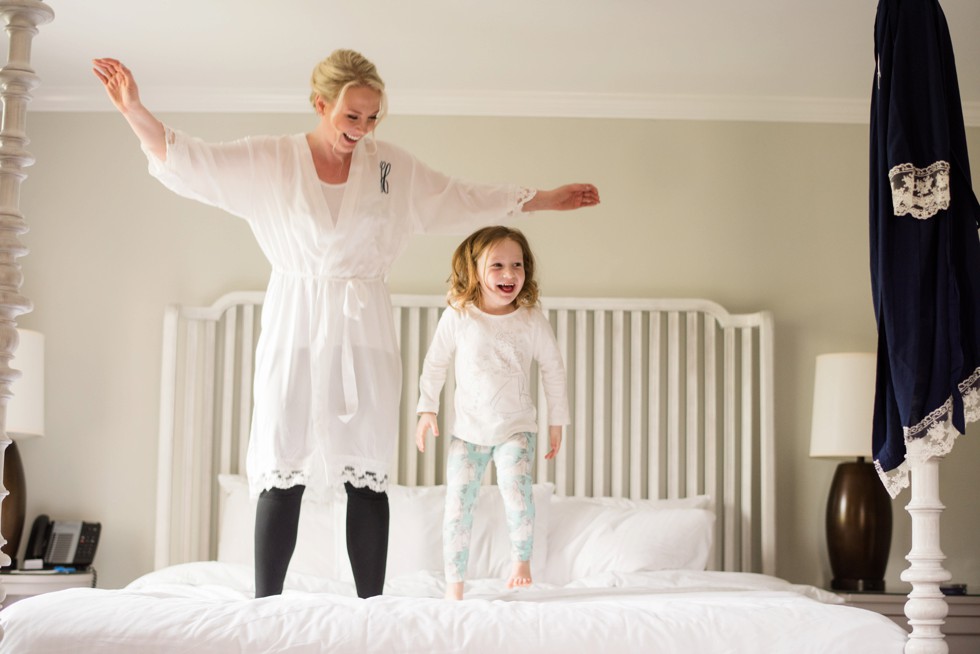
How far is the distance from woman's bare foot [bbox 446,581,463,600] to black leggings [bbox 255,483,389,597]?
358 millimetres

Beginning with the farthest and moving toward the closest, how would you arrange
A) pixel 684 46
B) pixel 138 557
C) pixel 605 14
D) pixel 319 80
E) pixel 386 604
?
1. pixel 138 557
2. pixel 684 46
3. pixel 605 14
4. pixel 319 80
5. pixel 386 604

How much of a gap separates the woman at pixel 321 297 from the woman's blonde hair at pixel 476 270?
595 mm

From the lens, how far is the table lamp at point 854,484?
3.82m

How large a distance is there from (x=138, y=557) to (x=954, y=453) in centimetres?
319

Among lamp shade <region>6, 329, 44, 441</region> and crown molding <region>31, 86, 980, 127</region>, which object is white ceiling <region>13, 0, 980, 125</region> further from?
lamp shade <region>6, 329, 44, 441</region>

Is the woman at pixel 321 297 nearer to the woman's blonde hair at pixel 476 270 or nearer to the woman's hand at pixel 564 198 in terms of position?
the woman's hand at pixel 564 198

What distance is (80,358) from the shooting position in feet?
13.8

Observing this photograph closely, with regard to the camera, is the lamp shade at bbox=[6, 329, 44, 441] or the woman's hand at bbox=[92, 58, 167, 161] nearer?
the woman's hand at bbox=[92, 58, 167, 161]

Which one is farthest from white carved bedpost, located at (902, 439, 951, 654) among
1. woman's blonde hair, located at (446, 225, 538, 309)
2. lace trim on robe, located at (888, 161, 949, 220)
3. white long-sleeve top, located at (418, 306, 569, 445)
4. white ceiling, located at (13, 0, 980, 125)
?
white ceiling, located at (13, 0, 980, 125)

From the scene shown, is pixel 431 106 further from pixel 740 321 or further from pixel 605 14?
pixel 740 321

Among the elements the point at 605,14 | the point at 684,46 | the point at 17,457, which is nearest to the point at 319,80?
the point at 605,14

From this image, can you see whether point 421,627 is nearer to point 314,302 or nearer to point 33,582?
point 314,302

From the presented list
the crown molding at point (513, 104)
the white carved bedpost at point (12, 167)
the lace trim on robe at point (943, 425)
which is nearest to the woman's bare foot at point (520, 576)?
the lace trim on robe at point (943, 425)

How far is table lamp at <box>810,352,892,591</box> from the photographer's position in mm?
3820
